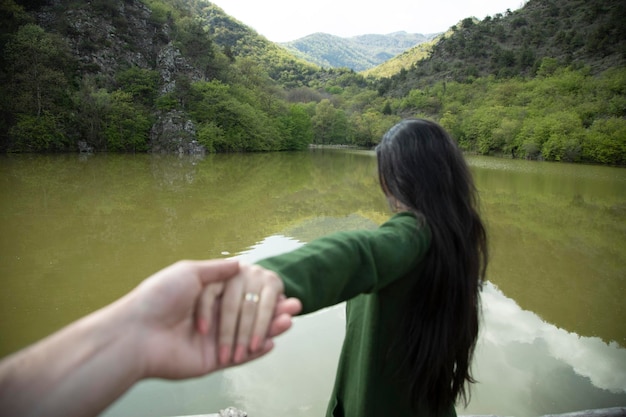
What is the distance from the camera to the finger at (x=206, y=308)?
650mm

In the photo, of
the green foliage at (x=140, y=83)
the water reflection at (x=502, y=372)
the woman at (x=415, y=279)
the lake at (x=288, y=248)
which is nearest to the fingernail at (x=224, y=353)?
the woman at (x=415, y=279)

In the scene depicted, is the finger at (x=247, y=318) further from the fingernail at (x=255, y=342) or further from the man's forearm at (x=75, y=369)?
the man's forearm at (x=75, y=369)

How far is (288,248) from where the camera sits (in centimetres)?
699

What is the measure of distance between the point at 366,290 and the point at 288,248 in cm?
620

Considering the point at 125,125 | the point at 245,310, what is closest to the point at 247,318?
the point at 245,310

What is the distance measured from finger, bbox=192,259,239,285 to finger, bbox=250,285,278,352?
0.23 feet

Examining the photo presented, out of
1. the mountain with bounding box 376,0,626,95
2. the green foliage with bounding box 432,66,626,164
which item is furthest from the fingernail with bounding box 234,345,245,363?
the mountain with bounding box 376,0,626,95

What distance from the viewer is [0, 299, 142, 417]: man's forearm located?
1.46ft

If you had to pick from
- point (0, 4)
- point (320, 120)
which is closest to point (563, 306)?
point (0, 4)

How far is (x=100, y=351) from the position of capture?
506mm

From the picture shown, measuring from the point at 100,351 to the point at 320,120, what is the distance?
59.1 metres

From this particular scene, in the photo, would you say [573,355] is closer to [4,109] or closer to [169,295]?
[169,295]

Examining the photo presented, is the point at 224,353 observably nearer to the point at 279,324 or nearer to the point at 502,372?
the point at 279,324

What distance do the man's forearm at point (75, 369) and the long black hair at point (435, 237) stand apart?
2.47 ft
